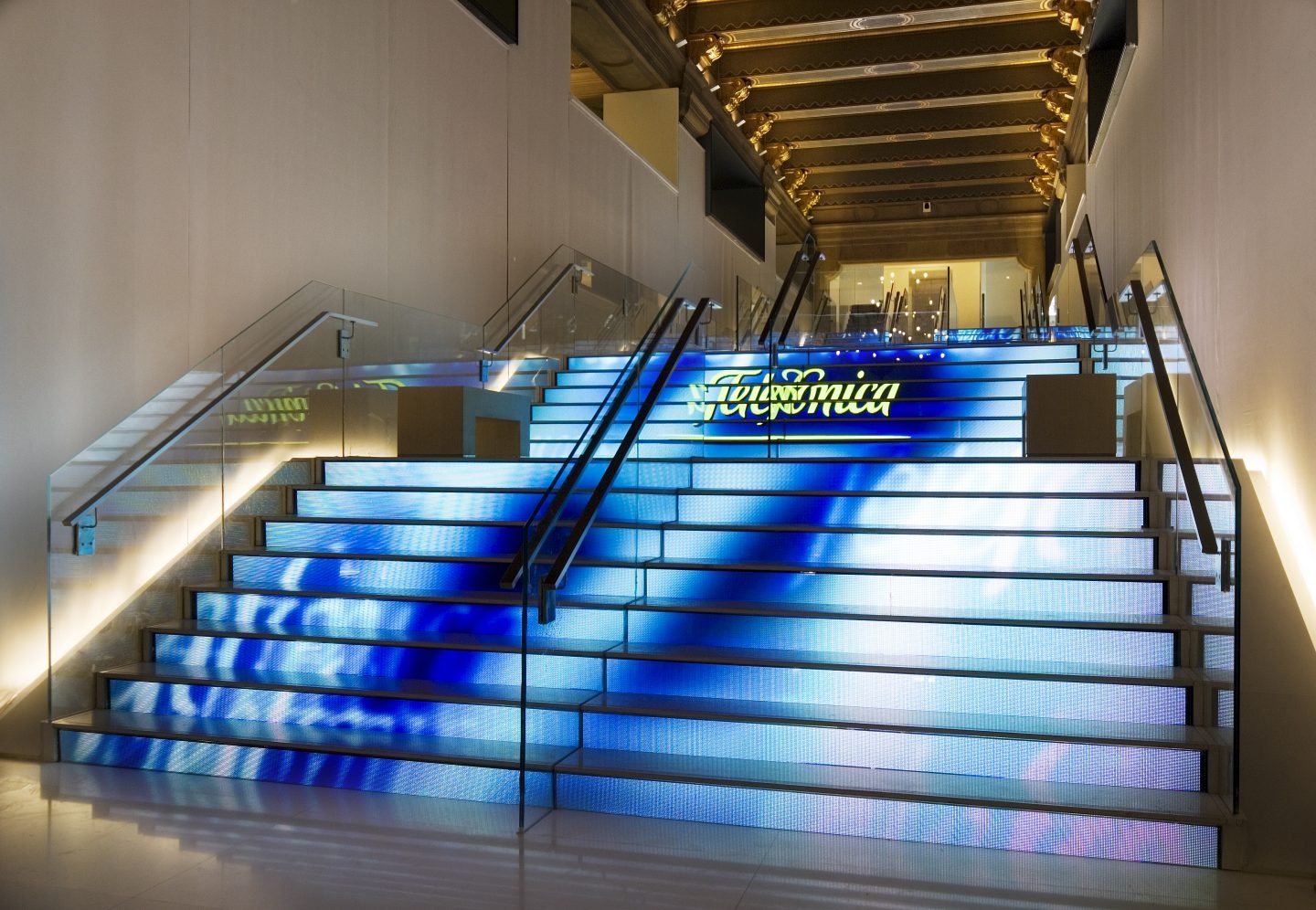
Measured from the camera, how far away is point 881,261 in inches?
912

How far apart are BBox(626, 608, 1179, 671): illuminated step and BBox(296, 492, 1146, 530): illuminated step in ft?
1.81

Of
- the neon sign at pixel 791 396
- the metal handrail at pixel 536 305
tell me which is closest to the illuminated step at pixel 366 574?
the neon sign at pixel 791 396

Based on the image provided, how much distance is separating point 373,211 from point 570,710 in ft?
14.8

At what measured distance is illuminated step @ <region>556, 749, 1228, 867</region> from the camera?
3219 mm

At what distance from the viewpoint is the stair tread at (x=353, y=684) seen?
412 centimetres

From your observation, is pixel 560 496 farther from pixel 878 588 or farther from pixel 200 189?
pixel 200 189

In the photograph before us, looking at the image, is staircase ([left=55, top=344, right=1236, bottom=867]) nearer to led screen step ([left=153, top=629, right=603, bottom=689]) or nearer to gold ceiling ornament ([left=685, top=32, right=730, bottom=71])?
led screen step ([left=153, top=629, right=603, bottom=689])

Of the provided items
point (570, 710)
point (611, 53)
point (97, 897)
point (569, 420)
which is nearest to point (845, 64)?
point (611, 53)

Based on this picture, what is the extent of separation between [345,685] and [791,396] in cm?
414

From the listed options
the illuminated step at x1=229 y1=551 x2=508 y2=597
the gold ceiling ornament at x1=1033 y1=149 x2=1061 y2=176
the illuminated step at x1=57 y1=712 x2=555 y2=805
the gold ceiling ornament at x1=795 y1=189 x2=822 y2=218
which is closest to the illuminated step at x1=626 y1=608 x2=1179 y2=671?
the illuminated step at x1=57 y1=712 x2=555 y2=805

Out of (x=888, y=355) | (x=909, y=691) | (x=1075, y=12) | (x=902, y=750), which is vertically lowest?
(x=902, y=750)

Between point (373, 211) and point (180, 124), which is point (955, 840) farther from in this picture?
point (373, 211)

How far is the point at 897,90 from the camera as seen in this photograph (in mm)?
15695

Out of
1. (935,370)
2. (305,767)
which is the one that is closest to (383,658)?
(305,767)
